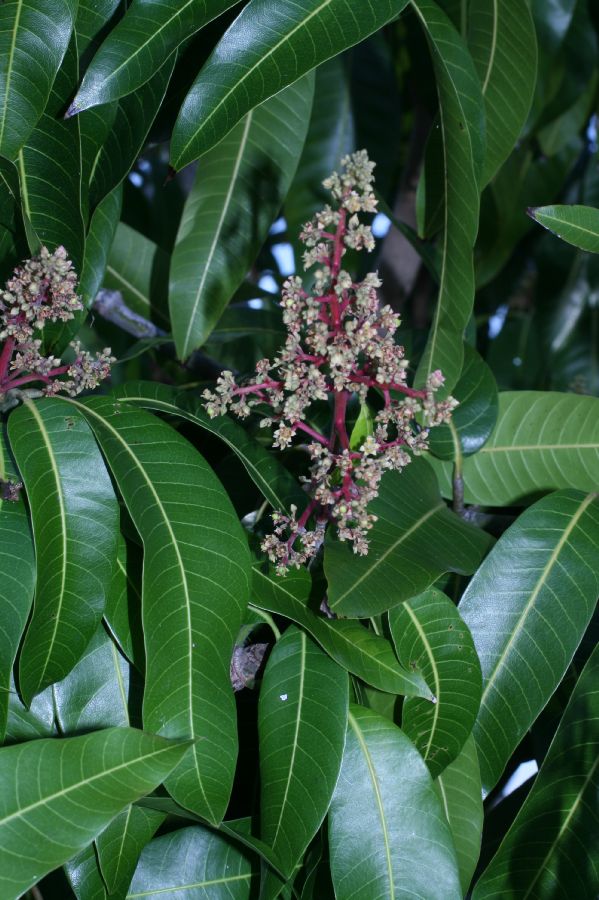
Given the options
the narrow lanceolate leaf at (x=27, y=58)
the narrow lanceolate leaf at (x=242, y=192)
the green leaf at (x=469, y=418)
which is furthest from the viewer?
the narrow lanceolate leaf at (x=242, y=192)

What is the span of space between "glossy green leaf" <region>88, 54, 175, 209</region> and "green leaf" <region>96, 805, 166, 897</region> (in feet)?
1.98

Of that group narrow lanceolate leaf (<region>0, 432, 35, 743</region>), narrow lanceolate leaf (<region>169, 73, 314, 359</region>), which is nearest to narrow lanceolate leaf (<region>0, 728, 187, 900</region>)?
narrow lanceolate leaf (<region>0, 432, 35, 743</region>)

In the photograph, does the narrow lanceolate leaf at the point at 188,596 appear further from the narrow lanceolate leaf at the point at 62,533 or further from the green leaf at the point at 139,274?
the green leaf at the point at 139,274

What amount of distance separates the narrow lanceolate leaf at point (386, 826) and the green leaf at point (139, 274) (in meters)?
0.82

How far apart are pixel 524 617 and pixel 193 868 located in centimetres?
40

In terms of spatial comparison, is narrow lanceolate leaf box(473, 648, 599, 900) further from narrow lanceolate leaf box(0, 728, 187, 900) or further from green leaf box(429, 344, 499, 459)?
narrow lanceolate leaf box(0, 728, 187, 900)

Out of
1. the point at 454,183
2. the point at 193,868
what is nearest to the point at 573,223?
the point at 454,183

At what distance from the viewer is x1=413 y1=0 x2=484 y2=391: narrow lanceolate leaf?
0.92m

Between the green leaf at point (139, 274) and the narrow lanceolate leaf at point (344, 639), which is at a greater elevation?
the green leaf at point (139, 274)

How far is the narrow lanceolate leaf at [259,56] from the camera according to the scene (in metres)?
0.82

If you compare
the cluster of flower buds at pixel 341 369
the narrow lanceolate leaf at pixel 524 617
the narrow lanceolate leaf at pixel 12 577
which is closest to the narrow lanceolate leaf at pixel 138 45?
the cluster of flower buds at pixel 341 369

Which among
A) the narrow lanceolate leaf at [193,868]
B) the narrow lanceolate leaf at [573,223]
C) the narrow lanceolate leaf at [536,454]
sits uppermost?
the narrow lanceolate leaf at [573,223]

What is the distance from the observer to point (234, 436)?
910 millimetres

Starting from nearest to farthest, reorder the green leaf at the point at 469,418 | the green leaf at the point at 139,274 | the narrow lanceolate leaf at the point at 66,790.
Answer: the narrow lanceolate leaf at the point at 66,790 → the green leaf at the point at 469,418 → the green leaf at the point at 139,274
